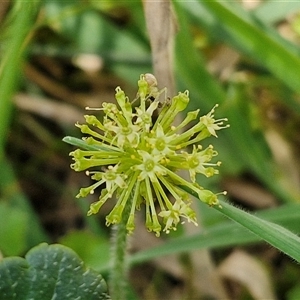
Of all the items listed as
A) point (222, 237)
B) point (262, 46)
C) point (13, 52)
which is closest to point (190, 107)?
point (262, 46)

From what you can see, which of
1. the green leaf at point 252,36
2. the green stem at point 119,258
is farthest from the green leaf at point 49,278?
the green leaf at point 252,36

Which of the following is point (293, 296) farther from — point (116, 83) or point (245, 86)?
point (116, 83)

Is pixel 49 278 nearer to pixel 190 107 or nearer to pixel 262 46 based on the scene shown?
pixel 262 46

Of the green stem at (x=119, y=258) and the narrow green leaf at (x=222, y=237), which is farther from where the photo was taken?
the narrow green leaf at (x=222, y=237)

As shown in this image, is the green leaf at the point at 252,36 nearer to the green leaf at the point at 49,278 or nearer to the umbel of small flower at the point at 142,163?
the umbel of small flower at the point at 142,163

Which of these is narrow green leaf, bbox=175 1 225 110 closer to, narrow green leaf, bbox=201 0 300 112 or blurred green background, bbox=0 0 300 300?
blurred green background, bbox=0 0 300 300

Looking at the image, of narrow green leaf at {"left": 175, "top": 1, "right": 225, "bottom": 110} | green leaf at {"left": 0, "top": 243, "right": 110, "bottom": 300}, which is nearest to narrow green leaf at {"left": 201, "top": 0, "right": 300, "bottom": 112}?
narrow green leaf at {"left": 175, "top": 1, "right": 225, "bottom": 110}
